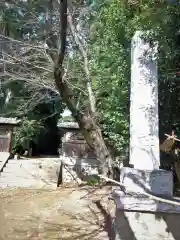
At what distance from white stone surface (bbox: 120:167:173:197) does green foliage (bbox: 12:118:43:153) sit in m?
10.8

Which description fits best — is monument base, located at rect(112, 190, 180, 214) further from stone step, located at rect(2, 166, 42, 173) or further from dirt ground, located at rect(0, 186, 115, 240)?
stone step, located at rect(2, 166, 42, 173)

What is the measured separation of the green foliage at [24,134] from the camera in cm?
→ 1414

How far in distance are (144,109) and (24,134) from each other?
10.9 meters

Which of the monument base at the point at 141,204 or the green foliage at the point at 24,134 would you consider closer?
the monument base at the point at 141,204

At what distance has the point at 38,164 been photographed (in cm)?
1143

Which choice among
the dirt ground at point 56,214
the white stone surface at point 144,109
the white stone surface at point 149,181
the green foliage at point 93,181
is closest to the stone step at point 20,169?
the dirt ground at point 56,214

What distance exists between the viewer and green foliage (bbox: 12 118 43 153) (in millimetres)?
14139

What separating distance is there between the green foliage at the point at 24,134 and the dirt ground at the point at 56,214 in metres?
5.00

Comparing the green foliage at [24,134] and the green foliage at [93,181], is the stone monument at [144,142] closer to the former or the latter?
the green foliage at [93,181]

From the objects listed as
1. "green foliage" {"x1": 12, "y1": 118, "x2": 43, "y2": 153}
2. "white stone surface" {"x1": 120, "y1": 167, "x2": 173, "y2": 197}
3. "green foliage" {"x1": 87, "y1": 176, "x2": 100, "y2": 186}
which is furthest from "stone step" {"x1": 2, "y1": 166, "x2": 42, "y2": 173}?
"white stone surface" {"x1": 120, "y1": 167, "x2": 173, "y2": 197}

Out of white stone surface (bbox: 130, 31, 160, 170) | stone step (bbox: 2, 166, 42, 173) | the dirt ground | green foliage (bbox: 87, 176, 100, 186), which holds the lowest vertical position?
the dirt ground

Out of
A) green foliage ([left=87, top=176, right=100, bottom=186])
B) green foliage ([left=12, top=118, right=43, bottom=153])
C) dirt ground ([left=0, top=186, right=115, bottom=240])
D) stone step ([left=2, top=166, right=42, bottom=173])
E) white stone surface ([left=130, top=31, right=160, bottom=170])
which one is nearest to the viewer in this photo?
white stone surface ([left=130, top=31, right=160, bottom=170])

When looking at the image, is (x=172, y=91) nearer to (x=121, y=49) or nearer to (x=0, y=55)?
(x=121, y=49)

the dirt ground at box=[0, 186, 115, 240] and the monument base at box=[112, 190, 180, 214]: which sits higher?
the monument base at box=[112, 190, 180, 214]
